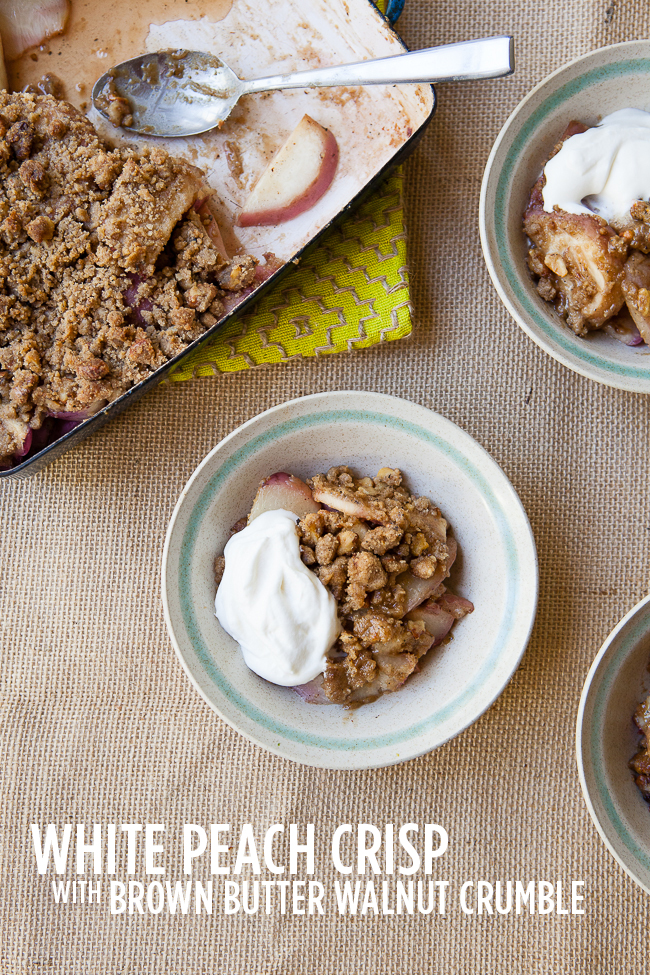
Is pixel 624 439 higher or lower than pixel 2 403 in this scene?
lower

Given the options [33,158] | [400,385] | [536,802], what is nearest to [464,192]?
[400,385]

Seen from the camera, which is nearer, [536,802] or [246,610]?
[246,610]

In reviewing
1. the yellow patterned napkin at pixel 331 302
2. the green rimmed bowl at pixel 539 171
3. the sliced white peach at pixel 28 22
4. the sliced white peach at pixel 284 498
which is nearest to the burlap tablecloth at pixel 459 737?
the yellow patterned napkin at pixel 331 302

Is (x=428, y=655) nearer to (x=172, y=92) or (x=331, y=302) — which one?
(x=331, y=302)

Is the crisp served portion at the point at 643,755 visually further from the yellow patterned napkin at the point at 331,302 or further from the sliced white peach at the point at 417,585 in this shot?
the yellow patterned napkin at the point at 331,302

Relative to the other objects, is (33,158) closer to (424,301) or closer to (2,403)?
(2,403)
